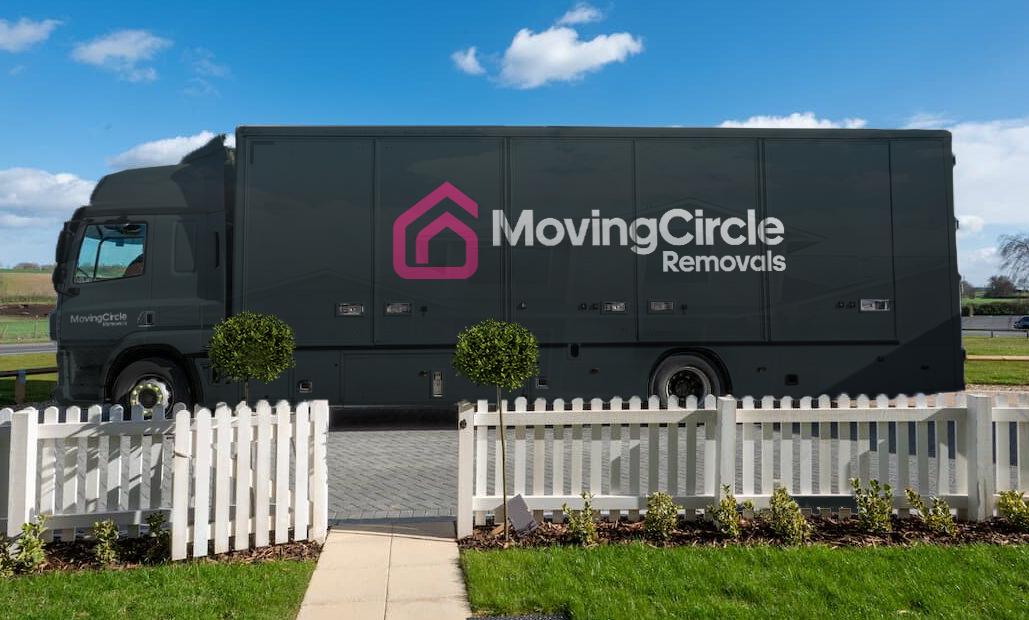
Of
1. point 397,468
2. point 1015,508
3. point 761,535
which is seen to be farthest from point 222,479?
point 1015,508

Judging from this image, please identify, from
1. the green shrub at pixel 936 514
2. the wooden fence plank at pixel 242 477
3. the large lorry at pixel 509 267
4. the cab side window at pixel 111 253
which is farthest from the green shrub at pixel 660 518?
the cab side window at pixel 111 253

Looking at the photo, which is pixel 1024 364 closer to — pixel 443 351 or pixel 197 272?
pixel 443 351

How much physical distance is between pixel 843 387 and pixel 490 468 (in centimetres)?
529

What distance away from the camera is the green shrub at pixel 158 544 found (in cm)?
402

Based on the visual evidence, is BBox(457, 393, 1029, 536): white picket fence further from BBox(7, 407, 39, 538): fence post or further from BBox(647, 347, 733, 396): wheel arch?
BBox(647, 347, 733, 396): wheel arch

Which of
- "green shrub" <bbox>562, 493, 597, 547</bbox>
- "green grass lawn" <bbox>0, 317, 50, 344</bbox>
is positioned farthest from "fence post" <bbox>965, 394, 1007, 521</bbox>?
"green grass lawn" <bbox>0, 317, 50, 344</bbox>

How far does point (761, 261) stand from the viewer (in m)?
8.56

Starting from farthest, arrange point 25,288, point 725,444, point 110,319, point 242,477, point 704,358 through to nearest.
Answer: point 25,288 → point 704,358 → point 110,319 → point 725,444 → point 242,477

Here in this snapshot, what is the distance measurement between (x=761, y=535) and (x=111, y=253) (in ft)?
29.1

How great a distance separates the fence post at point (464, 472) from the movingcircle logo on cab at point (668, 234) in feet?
14.3

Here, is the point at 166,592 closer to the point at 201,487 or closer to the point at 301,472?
the point at 201,487

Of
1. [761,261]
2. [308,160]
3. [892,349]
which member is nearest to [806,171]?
[761,261]

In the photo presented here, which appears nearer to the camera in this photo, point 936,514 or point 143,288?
point 936,514

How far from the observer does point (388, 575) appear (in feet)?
12.6
